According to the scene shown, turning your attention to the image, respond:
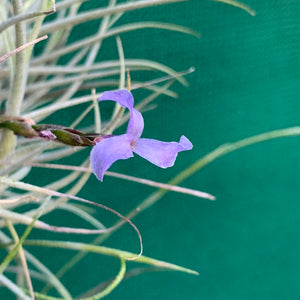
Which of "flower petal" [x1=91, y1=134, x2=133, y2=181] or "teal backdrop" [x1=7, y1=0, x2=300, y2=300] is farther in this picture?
"teal backdrop" [x1=7, y1=0, x2=300, y2=300]

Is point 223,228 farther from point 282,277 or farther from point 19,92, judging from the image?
point 19,92

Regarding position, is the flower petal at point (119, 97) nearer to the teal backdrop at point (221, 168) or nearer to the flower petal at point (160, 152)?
the flower petal at point (160, 152)

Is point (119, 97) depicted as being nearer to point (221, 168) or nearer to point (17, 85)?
point (17, 85)

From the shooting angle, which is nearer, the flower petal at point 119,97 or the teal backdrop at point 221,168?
the flower petal at point 119,97

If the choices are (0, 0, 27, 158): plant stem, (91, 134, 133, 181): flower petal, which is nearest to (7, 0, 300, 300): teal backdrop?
(0, 0, 27, 158): plant stem

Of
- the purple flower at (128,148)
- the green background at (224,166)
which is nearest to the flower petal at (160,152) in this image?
Answer: the purple flower at (128,148)

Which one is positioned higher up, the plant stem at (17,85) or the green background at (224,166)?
the plant stem at (17,85)

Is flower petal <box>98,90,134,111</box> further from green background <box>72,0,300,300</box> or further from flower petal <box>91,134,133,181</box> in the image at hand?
green background <box>72,0,300,300</box>
